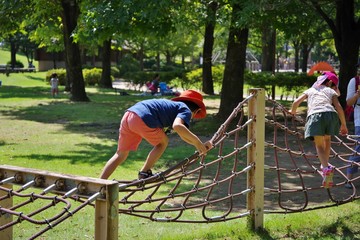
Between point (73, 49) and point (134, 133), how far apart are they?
57.9ft

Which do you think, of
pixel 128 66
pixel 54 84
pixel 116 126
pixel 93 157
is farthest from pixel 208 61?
pixel 128 66

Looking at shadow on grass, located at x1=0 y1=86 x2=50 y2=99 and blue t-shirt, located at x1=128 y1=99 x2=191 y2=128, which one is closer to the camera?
blue t-shirt, located at x1=128 y1=99 x2=191 y2=128

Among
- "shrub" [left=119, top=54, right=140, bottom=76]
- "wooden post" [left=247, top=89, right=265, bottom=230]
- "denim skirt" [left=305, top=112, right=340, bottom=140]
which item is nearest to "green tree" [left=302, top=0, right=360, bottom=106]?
"denim skirt" [left=305, top=112, right=340, bottom=140]

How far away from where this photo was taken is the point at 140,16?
11.7 m

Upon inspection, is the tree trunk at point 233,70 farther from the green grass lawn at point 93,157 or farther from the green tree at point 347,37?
the green tree at point 347,37

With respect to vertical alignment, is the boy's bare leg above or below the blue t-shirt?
below

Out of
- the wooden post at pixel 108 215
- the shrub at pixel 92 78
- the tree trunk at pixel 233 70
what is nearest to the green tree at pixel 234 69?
the tree trunk at pixel 233 70

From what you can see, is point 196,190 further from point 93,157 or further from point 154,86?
point 154,86

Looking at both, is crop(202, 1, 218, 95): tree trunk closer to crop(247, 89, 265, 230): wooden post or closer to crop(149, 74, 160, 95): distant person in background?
crop(149, 74, 160, 95): distant person in background

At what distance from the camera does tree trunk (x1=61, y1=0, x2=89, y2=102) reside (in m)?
22.2

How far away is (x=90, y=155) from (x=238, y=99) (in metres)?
5.32

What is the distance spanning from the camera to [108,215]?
12.7 feet

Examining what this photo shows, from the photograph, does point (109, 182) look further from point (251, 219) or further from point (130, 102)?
point (130, 102)

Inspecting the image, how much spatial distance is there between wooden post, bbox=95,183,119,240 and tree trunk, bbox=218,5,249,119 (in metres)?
10.8
